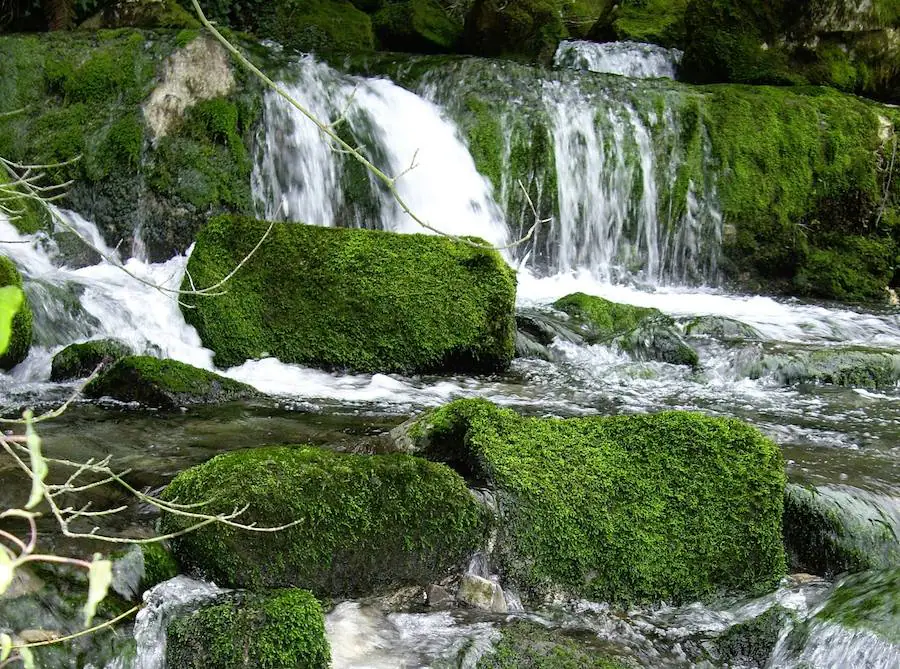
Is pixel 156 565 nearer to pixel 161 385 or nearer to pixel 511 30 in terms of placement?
pixel 161 385

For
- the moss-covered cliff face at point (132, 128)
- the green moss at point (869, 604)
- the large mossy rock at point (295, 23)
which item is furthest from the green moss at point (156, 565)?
the large mossy rock at point (295, 23)

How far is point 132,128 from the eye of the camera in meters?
10.3

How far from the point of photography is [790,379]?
7.73 m

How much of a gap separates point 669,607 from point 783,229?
30.6 ft

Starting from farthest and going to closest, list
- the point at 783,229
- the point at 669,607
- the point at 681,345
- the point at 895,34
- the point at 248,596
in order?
the point at 895,34, the point at 783,229, the point at 681,345, the point at 669,607, the point at 248,596

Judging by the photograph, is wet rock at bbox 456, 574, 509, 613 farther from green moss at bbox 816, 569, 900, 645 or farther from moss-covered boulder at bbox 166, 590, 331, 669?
green moss at bbox 816, 569, 900, 645

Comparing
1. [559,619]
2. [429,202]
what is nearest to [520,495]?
[559,619]

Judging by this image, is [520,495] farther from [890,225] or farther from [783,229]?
[890,225]

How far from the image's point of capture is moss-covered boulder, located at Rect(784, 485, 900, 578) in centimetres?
429

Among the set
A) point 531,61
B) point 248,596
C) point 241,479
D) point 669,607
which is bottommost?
point 669,607

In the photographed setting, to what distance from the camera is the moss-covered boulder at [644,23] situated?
1591 cm

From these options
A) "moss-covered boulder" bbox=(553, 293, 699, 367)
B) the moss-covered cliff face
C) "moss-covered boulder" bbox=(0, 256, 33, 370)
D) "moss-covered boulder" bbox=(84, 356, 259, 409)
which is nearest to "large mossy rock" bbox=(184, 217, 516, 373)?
"moss-covered boulder" bbox=(84, 356, 259, 409)

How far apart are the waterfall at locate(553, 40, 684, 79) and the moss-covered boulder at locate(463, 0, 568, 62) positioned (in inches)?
14.7

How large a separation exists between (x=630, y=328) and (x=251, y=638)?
6.29m
